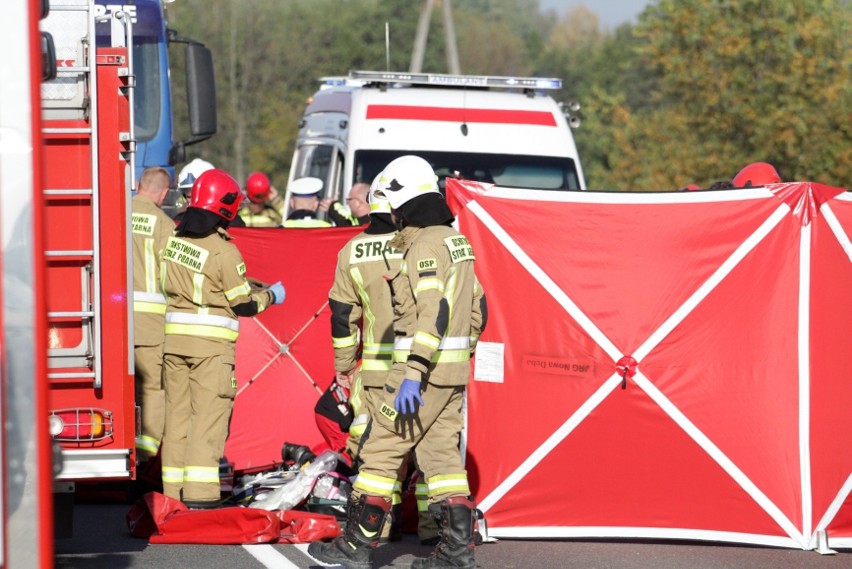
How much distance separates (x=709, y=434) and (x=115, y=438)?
10.6 ft

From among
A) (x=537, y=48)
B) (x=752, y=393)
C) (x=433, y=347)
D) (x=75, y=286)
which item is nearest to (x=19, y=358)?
(x=75, y=286)

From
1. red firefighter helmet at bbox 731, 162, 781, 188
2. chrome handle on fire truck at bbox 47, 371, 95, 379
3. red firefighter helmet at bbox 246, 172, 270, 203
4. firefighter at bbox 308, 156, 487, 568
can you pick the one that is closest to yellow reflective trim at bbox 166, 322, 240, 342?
firefighter at bbox 308, 156, 487, 568

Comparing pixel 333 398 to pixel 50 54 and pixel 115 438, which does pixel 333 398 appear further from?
pixel 50 54

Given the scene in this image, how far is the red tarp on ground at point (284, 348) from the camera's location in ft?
30.4

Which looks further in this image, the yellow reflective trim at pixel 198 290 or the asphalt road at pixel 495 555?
the yellow reflective trim at pixel 198 290

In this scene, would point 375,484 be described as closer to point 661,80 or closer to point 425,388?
point 425,388

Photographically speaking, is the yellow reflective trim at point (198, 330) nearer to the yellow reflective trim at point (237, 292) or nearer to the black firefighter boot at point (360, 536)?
the yellow reflective trim at point (237, 292)

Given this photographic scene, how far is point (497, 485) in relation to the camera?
7469mm

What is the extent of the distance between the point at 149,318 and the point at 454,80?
5222 mm

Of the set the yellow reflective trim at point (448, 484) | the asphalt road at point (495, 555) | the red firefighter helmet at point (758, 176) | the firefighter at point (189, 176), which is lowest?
the asphalt road at point (495, 555)

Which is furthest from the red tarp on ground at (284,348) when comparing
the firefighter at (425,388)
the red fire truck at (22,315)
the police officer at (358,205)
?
the red fire truck at (22,315)

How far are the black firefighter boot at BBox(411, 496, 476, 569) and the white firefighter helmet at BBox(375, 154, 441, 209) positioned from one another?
4.74 feet

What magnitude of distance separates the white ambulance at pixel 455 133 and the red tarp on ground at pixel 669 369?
417 centimetres

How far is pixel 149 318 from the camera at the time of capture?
26.9ft
